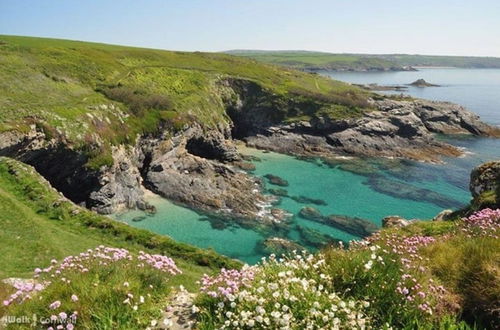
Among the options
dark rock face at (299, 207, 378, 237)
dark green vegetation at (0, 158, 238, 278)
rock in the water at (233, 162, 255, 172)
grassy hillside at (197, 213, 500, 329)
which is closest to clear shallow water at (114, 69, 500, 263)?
dark rock face at (299, 207, 378, 237)

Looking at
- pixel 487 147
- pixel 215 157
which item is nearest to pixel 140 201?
pixel 215 157

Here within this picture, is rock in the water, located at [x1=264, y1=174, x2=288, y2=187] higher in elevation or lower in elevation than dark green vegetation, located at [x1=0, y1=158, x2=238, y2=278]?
lower

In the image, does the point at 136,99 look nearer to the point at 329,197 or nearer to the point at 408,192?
the point at 329,197

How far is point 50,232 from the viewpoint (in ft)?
93.0


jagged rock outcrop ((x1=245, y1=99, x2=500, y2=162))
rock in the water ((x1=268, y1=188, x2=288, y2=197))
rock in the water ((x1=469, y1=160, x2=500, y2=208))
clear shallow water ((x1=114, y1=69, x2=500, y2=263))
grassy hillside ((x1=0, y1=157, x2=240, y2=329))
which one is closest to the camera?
grassy hillside ((x1=0, y1=157, x2=240, y2=329))

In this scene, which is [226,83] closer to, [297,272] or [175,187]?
[175,187]

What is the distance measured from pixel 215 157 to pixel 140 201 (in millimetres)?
24535

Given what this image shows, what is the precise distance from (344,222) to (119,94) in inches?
1692

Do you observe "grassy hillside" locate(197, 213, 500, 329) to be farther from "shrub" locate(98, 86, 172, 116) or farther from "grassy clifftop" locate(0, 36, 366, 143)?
"shrub" locate(98, 86, 172, 116)

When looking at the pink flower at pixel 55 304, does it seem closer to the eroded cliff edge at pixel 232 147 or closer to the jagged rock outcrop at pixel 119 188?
the eroded cliff edge at pixel 232 147

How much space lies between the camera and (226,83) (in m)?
98.9

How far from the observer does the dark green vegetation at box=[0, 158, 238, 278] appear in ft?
82.5

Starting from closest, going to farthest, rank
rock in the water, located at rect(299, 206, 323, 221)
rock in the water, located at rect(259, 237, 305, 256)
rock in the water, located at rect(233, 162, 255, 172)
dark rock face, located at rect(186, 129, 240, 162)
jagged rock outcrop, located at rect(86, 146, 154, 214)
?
rock in the water, located at rect(259, 237, 305, 256) → jagged rock outcrop, located at rect(86, 146, 154, 214) → rock in the water, located at rect(299, 206, 323, 221) → rock in the water, located at rect(233, 162, 255, 172) → dark rock face, located at rect(186, 129, 240, 162)

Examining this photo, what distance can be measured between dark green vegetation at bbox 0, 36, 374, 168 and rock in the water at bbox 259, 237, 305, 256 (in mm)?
22809
